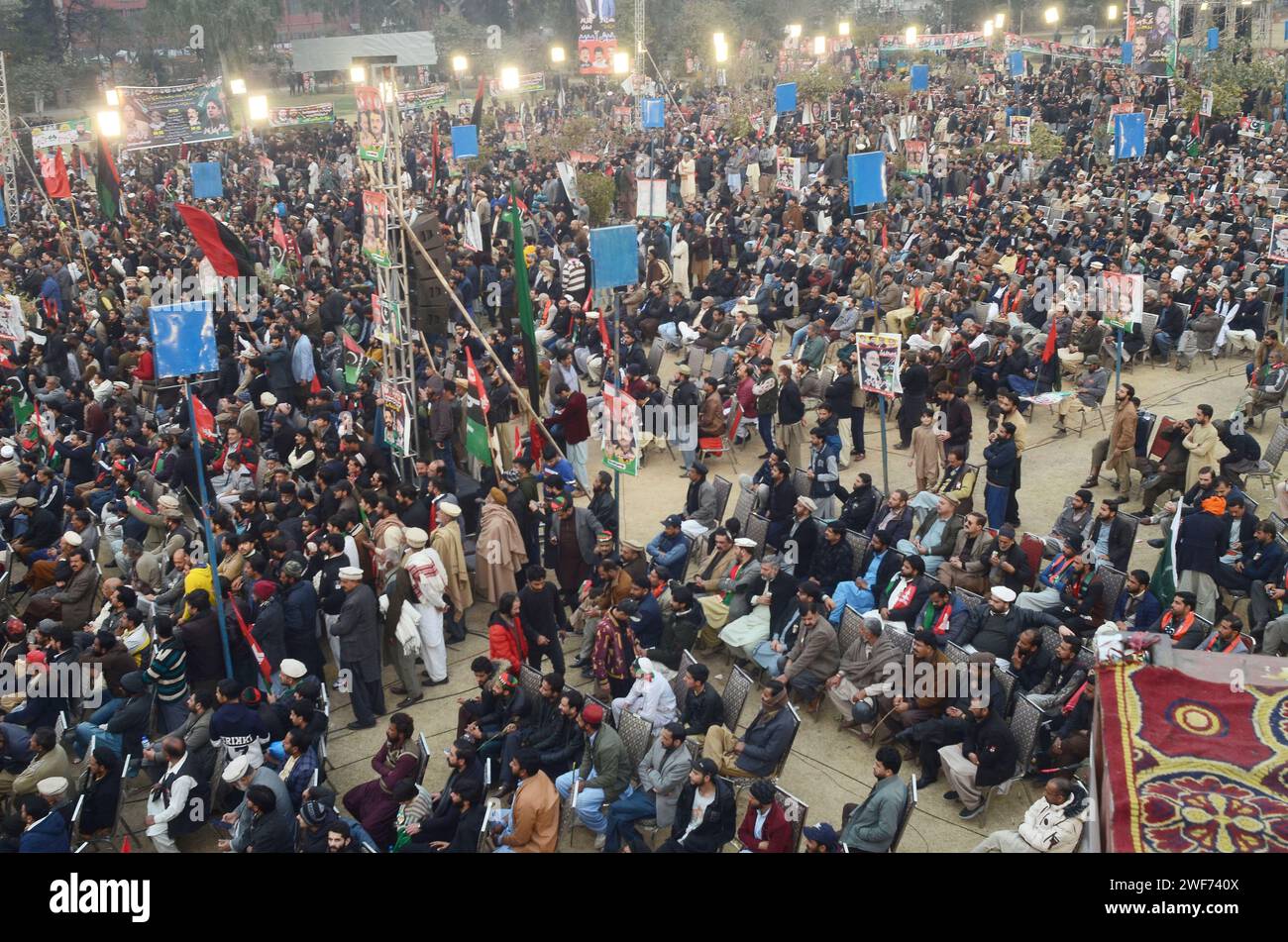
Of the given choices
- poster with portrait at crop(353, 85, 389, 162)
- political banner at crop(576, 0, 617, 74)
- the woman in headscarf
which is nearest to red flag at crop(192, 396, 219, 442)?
poster with portrait at crop(353, 85, 389, 162)

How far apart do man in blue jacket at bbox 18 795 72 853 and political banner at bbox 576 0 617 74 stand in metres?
32.0

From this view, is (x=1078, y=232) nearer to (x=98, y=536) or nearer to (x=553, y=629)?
(x=553, y=629)

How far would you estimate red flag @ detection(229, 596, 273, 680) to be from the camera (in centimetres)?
890

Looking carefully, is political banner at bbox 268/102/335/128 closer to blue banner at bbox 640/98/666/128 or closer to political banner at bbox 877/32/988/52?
blue banner at bbox 640/98/666/128

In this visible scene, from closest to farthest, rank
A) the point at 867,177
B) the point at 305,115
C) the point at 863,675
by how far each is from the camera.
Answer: the point at 863,675 < the point at 867,177 < the point at 305,115

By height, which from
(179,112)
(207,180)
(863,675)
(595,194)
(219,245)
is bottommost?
(863,675)

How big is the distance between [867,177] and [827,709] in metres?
9.99

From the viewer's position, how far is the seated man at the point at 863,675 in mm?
8500

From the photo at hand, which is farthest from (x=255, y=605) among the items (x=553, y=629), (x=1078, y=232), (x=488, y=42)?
(x=488, y=42)

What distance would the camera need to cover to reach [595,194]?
82.0ft

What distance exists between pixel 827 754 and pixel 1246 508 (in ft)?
13.4

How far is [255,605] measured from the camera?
916cm

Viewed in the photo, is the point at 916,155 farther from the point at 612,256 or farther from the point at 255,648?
the point at 255,648

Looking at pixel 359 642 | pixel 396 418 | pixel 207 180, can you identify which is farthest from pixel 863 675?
pixel 207 180
